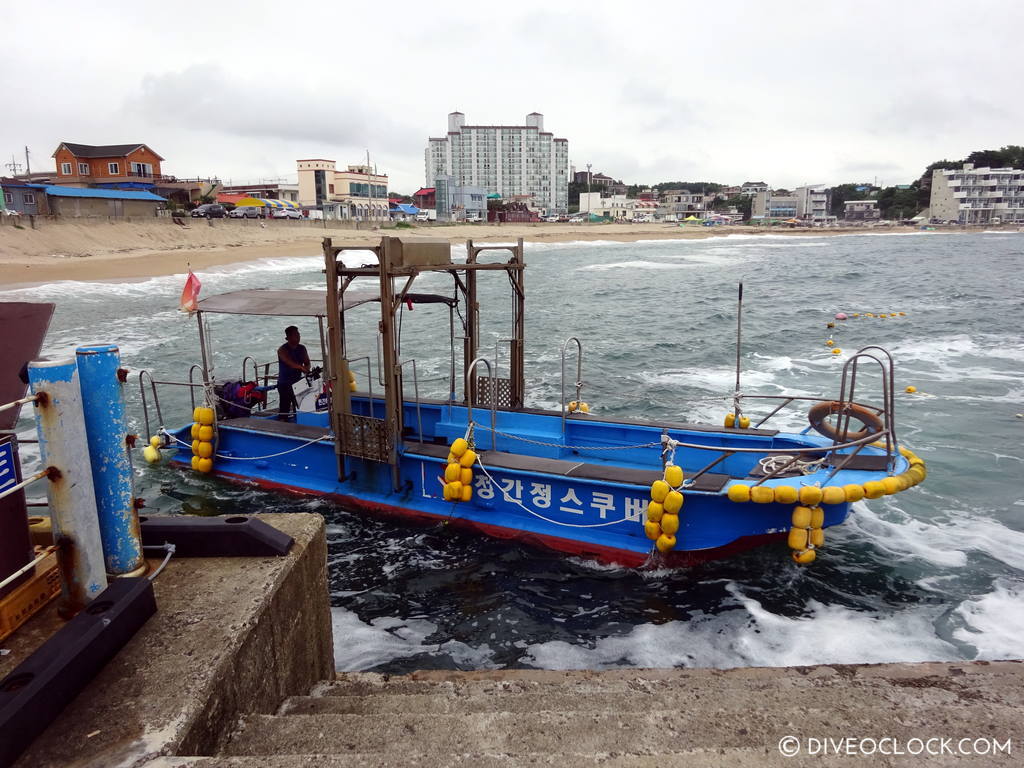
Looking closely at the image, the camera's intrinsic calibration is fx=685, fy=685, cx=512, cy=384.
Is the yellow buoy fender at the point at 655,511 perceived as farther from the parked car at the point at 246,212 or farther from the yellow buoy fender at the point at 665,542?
the parked car at the point at 246,212

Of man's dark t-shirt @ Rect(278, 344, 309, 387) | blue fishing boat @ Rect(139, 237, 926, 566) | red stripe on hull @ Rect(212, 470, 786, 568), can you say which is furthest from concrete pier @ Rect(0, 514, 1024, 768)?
man's dark t-shirt @ Rect(278, 344, 309, 387)

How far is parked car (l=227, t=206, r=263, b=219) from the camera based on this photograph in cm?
5838

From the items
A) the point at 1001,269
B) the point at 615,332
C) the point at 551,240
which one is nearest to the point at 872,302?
the point at 615,332

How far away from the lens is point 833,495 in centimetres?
642

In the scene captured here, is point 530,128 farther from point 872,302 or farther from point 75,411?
point 75,411

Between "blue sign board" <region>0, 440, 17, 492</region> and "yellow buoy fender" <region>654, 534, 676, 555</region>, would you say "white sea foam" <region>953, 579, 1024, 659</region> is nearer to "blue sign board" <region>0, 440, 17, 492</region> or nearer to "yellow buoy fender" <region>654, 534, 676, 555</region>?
"yellow buoy fender" <region>654, 534, 676, 555</region>

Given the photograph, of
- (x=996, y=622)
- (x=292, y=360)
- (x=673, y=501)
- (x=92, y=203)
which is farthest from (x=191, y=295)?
(x=92, y=203)

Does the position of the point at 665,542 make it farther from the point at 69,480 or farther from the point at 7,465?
the point at 7,465

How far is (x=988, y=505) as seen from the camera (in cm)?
966

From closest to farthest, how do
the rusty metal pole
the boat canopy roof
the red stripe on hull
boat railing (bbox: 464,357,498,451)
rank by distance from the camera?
the rusty metal pole, the red stripe on hull, boat railing (bbox: 464,357,498,451), the boat canopy roof

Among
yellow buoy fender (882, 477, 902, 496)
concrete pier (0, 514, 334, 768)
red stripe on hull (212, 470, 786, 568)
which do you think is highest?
concrete pier (0, 514, 334, 768)

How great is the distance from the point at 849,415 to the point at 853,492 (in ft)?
4.51

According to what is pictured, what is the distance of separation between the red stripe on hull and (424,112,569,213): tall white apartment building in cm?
16124

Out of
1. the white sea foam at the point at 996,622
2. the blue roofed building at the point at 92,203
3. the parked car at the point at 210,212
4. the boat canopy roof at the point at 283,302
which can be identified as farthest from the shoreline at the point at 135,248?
the white sea foam at the point at 996,622
